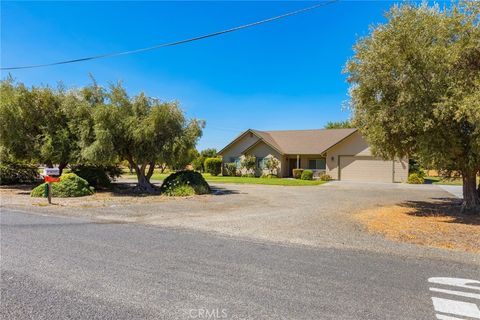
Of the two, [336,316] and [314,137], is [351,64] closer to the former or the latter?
[336,316]

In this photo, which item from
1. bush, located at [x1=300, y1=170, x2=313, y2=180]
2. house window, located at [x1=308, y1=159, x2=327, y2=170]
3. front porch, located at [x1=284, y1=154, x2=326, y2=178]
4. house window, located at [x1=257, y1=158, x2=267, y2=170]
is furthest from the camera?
house window, located at [x1=257, y1=158, x2=267, y2=170]

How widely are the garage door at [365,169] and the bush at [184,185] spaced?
56.5ft

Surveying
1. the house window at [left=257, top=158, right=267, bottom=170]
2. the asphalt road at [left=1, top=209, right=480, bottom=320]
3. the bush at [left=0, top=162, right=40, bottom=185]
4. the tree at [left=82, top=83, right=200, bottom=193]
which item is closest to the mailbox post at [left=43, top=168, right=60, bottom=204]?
the tree at [left=82, top=83, right=200, bottom=193]

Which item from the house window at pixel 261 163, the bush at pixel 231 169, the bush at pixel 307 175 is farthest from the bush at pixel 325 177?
the bush at pixel 231 169

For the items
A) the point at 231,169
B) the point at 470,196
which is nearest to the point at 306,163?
the point at 231,169

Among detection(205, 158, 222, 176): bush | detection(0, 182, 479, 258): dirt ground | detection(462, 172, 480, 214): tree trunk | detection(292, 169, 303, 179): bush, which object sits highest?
detection(205, 158, 222, 176): bush

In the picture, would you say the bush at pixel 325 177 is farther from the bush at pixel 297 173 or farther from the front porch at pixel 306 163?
the bush at pixel 297 173

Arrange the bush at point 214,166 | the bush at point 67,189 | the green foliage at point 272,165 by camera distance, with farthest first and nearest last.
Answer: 1. the bush at point 214,166
2. the green foliage at point 272,165
3. the bush at point 67,189

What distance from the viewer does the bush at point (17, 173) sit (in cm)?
2316

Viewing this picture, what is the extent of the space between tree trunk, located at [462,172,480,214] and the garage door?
17.6 metres

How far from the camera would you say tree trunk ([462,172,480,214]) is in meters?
12.3

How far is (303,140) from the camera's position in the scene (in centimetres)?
3616

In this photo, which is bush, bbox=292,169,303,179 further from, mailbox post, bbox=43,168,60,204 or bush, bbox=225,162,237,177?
mailbox post, bbox=43,168,60,204

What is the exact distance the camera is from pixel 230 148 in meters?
37.5
